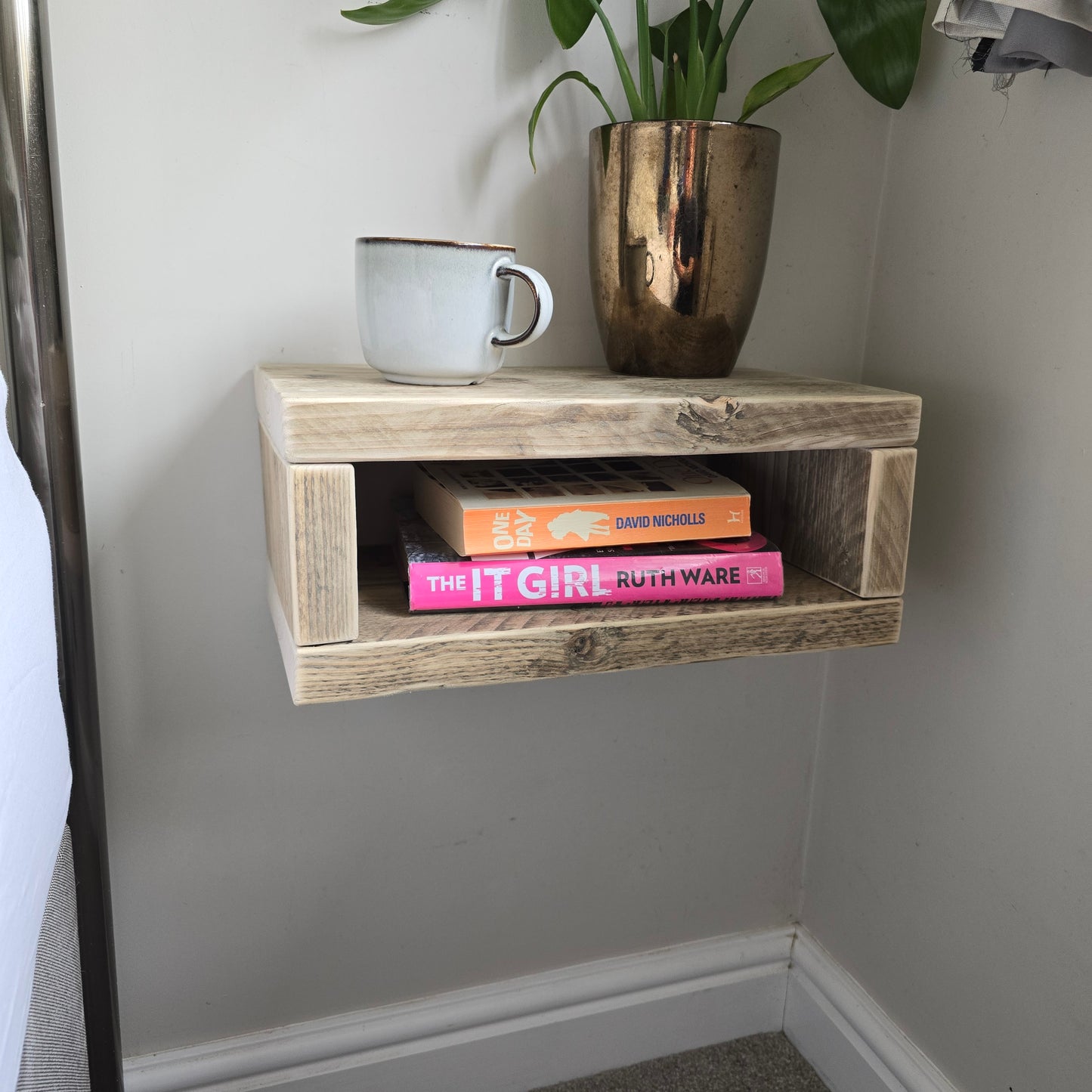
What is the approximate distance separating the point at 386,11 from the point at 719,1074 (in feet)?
3.58

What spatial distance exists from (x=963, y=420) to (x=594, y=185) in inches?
14.9

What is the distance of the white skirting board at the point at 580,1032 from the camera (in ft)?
3.11

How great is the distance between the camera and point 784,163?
2.91ft

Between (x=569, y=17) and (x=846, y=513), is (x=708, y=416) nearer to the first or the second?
(x=846, y=513)

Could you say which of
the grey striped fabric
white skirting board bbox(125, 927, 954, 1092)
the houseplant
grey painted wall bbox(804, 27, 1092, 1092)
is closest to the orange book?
the houseplant

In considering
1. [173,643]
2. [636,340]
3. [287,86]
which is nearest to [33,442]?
[173,643]

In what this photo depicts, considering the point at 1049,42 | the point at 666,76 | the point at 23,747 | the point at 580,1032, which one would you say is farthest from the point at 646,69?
the point at 580,1032

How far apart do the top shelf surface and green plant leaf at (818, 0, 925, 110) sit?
264mm

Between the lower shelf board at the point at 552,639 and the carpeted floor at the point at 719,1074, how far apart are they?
610 millimetres

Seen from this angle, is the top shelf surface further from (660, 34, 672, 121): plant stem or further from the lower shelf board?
(660, 34, 672, 121): plant stem

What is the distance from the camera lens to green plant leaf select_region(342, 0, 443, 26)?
0.73 m

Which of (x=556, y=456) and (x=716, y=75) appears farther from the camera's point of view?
(x=716, y=75)

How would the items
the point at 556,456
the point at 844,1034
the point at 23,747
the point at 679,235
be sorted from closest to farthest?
the point at 23,747 → the point at 556,456 → the point at 679,235 → the point at 844,1034

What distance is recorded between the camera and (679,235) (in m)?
0.71
